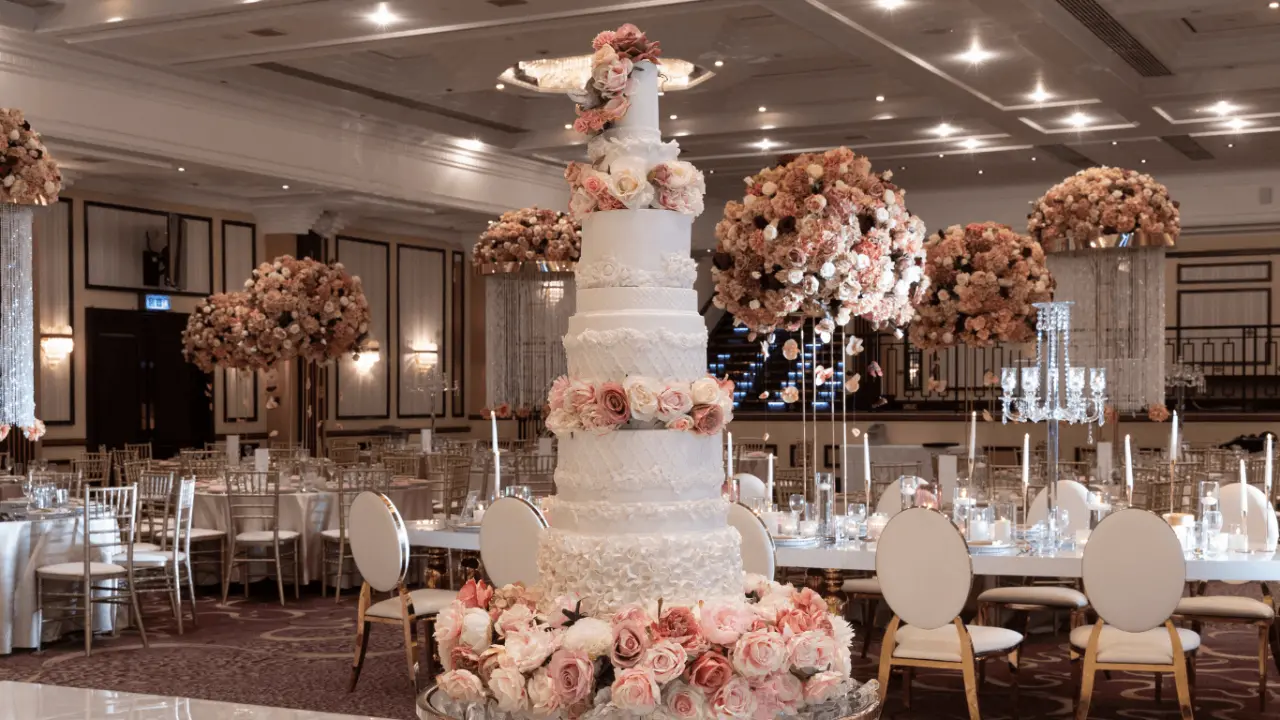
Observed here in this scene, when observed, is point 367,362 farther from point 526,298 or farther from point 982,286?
point 982,286

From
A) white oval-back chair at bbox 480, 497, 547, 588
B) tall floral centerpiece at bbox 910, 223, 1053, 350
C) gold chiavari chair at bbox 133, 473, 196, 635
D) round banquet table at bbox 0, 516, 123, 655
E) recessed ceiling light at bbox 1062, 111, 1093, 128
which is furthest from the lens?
recessed ceiling light at bbox 1062, 111, 1093, 128

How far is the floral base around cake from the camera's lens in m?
2.90

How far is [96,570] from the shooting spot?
836 cm

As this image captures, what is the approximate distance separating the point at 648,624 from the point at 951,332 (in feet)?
22.1

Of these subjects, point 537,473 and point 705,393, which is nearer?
point 705,393

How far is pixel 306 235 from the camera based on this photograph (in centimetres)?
1777

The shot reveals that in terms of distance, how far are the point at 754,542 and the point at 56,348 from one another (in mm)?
12097

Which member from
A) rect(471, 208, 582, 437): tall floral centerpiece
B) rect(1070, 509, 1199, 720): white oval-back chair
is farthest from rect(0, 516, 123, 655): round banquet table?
rect(1070, 509, 1199, 720): white oval-back chair

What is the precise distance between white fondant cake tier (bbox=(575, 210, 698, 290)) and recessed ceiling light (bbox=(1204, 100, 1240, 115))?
1319 cm

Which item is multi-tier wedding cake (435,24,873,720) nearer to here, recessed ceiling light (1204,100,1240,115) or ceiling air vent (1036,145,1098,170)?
recessed ceiling light (1204,100,1240,115)

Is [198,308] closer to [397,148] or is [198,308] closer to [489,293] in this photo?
[489,293]

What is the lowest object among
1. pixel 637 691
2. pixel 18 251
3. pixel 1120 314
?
pixel 637 691

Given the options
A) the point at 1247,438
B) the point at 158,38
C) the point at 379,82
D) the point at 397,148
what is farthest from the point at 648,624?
the point at 1247,438

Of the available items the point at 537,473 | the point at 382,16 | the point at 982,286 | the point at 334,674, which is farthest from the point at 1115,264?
the point at 334,674
